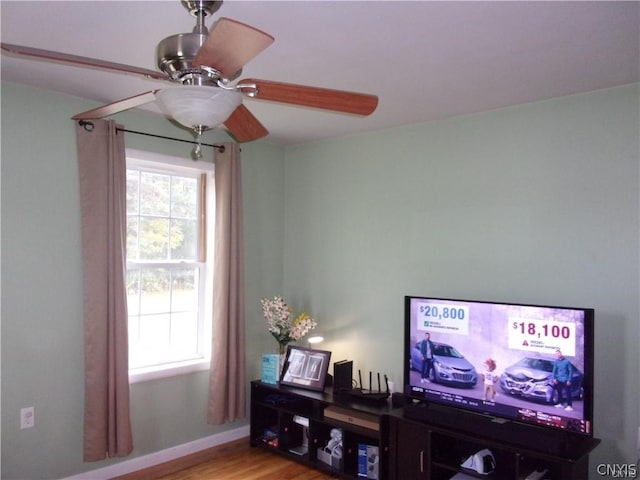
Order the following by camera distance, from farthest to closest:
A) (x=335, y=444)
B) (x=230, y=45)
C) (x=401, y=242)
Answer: (x=401, y=242), (x=335, y=444), (x=230, y=45)

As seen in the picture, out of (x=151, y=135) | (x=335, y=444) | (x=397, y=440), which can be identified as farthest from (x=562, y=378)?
(x=151, y=135)

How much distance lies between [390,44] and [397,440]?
2237 mm

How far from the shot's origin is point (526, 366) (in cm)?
273

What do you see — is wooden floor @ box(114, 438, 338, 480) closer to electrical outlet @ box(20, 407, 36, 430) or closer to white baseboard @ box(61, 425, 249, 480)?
white baseboard @ box(61, 425, 249, 480)

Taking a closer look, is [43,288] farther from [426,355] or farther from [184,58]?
[426,355]

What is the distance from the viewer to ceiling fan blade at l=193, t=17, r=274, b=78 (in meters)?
1.37

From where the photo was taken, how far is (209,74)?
5.38 feet

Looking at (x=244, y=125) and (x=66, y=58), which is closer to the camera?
(x=66, y=58)

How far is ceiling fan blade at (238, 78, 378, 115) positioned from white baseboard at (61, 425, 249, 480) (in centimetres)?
278

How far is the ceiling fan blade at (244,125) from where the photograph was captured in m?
2.09

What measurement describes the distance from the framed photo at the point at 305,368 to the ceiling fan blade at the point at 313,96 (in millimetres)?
2284

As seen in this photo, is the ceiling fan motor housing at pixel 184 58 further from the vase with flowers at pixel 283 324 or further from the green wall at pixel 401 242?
the vase with flowers at pixel 283 324

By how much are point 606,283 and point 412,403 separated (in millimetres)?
1325

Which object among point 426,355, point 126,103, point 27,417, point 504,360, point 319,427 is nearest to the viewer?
point 126,103
